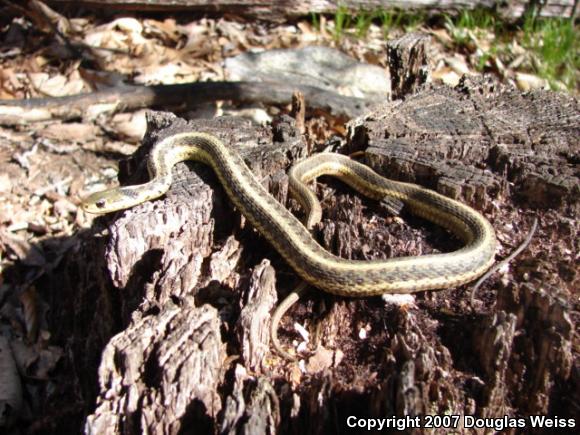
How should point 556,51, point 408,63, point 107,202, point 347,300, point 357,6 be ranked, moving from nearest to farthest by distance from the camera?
point 347,300 < point 107,202 < point 408,63 < point 556,51 < point 357,6

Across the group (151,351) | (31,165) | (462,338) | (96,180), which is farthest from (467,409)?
(31,165)

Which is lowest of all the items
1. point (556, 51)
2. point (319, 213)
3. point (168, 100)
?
point (168, 100)

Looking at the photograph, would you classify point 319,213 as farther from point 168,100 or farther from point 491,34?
point 491,34

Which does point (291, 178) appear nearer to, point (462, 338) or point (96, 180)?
point (462, 338)

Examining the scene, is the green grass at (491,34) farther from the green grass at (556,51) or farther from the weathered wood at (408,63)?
the weathered wood at (408,63)

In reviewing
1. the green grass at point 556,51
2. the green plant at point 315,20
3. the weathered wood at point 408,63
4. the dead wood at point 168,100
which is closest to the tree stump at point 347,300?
the weathered wood at point 408,63

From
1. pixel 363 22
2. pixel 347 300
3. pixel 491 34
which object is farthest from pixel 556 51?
pixel 347 300
